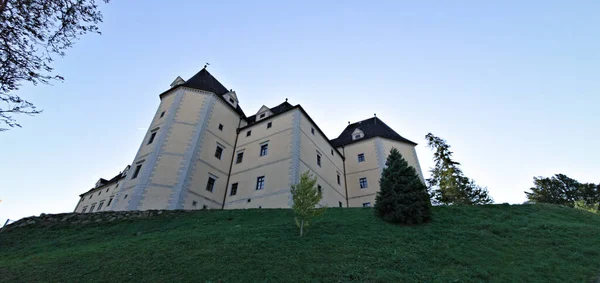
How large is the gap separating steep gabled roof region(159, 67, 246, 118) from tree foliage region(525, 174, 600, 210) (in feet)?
169

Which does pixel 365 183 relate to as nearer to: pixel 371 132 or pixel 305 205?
pixel 371 132

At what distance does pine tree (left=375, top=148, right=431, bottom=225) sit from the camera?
15.2m

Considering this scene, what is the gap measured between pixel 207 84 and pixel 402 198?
24364 millimetres

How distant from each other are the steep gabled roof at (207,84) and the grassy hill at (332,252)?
16.3 m

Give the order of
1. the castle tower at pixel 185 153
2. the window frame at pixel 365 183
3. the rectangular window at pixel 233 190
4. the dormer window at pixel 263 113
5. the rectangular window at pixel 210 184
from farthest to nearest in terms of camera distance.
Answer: the window frame at pixel 365 183, the dormer window at pixel 263 113, the rectangular window at pixel 233 190, the rectangular window at pixel 210 184, the castle tower at pixel 185 153

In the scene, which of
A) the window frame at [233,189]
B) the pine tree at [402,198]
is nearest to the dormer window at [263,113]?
the window frame at [233,189]

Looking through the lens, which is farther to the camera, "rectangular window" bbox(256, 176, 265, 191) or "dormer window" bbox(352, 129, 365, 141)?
"dormer window" bbox(352, 129, 365, 141)

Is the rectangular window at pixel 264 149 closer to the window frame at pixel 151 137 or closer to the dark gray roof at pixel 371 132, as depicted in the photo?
the window frame at pixel 151 137

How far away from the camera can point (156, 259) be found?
34.0ft

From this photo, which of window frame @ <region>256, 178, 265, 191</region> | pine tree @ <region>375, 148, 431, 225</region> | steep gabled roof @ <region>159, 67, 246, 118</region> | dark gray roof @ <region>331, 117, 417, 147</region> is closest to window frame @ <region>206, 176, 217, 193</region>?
window frame @ <region>256, 178, 265, 191</region>

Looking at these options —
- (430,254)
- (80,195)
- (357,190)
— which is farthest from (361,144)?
(80,195)

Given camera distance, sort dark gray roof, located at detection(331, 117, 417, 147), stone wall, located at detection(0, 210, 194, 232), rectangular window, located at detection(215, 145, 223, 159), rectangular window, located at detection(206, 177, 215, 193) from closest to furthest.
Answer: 1. stone wall, located at detection(0, 210, 194, 232)
2. rectangular window, located at detection(206, 177, 215, 193)
3. rectangular window, located at detection(215, 145, 223, 159)
4. dark gray roof, located at detection(331, 117, 417, 147)

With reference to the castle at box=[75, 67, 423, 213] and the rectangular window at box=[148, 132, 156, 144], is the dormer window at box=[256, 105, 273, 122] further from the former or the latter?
the rectangular window at box=[148, 132, 156, 144]

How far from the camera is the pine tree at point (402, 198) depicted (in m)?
15.2
